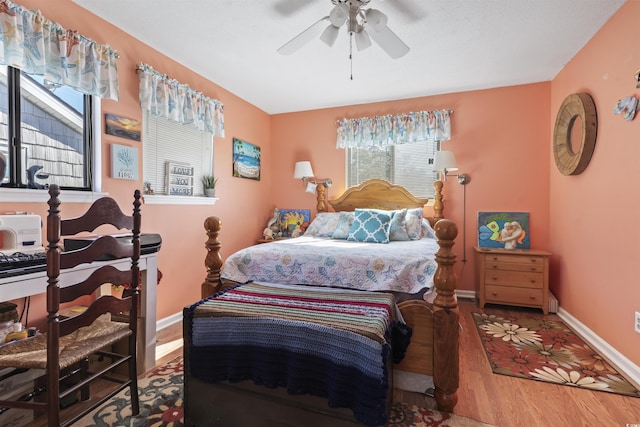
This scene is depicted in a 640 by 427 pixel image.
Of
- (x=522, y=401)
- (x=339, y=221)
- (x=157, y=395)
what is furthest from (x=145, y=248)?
(x=522, y=401)

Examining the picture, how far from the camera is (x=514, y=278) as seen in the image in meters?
3.23

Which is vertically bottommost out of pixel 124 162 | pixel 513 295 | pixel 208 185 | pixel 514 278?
pixel 513 295

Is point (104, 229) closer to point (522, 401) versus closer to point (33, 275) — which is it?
point (33, 275)

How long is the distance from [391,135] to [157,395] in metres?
3.54

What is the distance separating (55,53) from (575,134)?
14.1 ft

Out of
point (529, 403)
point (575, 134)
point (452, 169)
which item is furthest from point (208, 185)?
point (575, 134)

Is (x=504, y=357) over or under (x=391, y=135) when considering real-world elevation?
under

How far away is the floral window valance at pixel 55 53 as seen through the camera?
5.78ft

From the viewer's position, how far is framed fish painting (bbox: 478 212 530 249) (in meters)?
3.51

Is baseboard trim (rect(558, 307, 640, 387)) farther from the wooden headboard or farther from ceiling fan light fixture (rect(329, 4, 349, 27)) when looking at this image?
ceiling fan light fixture (rect(329, 4, 349, 27))

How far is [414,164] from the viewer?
404cm

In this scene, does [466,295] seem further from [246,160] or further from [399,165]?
[246,160]

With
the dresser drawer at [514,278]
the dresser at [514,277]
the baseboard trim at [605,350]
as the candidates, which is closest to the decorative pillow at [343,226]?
the dresser at [514,277]

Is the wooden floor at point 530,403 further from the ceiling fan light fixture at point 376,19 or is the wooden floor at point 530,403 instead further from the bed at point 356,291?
the ceiling fan light fixture at point 376,19
